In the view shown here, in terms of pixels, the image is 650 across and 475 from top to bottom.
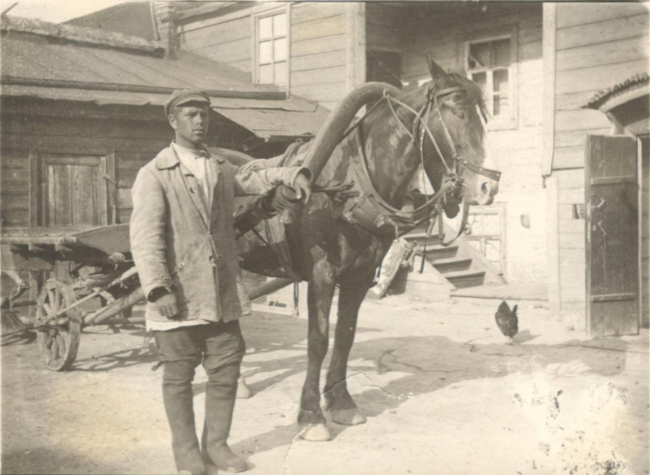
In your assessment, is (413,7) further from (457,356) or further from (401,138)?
(401,138)

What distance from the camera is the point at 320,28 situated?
10734 millimetres

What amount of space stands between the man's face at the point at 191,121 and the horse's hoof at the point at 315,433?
184cm

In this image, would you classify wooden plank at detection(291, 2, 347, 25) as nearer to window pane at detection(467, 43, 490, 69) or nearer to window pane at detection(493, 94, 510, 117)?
window pane at detection(467, 43, 490, 69)

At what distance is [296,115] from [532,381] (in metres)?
6.18

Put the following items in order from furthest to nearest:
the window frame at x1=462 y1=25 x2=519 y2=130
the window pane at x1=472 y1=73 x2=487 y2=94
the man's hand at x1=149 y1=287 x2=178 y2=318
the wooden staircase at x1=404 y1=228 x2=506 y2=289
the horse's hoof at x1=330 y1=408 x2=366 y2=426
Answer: the window pane at x1=472 y1=73 x2=487 y2=94
the window frame at x1=462 y1=25 x2=519 y2=130
the wooden staircase at x1=404 y1=228 x2=506 y2=289
the horse's hoof at x1=330 y1=408 x2=366 y2=426
the man's hand at x1=149 y1=287 x2=178 y2=318

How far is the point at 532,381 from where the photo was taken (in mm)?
5082

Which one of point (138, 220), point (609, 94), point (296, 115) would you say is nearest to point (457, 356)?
point (609, 94)

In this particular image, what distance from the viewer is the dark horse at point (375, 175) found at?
366cm

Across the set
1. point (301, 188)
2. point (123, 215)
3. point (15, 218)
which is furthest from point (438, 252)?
point (301, 188)

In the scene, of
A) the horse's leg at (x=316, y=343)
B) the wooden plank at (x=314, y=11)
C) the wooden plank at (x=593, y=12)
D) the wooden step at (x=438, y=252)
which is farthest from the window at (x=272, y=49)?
the horse's leg at (x=316, y=343)

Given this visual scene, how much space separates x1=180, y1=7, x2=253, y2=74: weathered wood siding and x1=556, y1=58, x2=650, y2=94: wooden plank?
589cm

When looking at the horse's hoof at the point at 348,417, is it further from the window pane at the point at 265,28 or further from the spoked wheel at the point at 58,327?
the window pane at the point at 265,28

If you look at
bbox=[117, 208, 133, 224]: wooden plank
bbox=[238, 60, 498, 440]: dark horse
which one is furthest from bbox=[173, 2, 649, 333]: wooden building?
bbox=[238, 60, 498, 440]: dark horse

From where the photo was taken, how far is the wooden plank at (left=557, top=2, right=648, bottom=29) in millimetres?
7543
